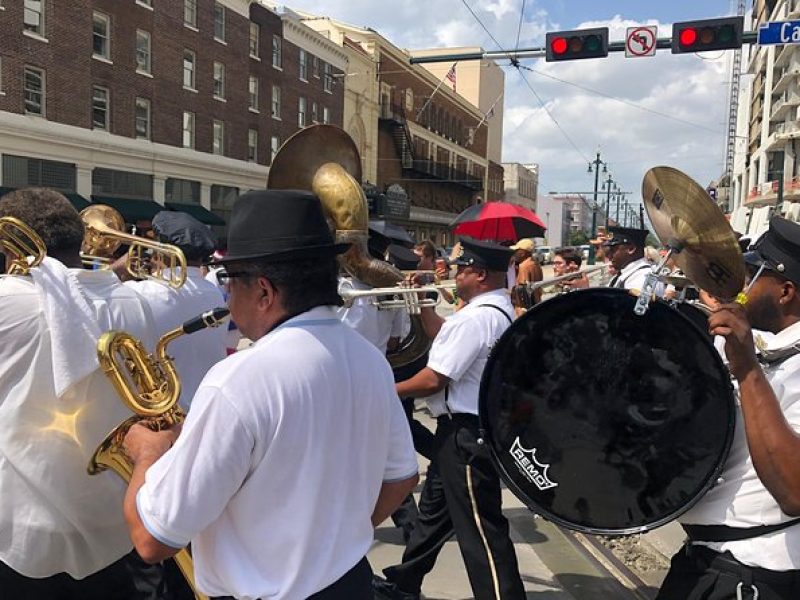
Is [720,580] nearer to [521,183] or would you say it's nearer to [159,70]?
[159,70]

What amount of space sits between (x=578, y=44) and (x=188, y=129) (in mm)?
19671

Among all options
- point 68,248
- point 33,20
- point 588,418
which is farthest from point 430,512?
point 33,20

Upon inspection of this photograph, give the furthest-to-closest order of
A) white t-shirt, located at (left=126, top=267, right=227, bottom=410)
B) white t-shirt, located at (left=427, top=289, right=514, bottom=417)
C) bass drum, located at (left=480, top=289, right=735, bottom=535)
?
white t-shirt, located at (left=126, top=267, right=227, bottom=410)
white t-shirt, located at (left=427, top=289, right=514, bottom=417)
bass drum, located at (left=480, top=289, right=735, bottom=535)

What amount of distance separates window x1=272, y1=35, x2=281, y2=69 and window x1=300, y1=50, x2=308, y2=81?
1869 millimetres

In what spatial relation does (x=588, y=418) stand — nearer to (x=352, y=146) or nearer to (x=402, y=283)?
(x=402, y=283)

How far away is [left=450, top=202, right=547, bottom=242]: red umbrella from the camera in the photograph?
20.1 feet

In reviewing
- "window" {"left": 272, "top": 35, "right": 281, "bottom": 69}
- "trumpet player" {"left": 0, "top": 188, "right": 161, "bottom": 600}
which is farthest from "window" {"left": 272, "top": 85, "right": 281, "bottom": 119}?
"trumpet player" {"left": 0, "top": 188, "right": 161, "bottom": 600}

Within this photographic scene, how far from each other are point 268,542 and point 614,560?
10.8 feet

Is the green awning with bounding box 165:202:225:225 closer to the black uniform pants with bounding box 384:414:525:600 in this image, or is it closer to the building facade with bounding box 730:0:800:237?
the black uniform pants with bounding box 384:414:525:600

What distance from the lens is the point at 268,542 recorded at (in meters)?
1.64

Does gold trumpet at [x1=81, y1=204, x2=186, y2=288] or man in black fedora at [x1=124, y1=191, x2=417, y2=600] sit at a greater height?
gold trumpet at [x1=81, y1=204, x2=186, y2=288]

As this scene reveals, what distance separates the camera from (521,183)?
83.1 m

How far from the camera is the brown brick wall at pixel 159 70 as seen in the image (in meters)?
20.0

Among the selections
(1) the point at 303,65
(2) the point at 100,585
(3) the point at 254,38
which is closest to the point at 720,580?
(2) the point at 100,585
